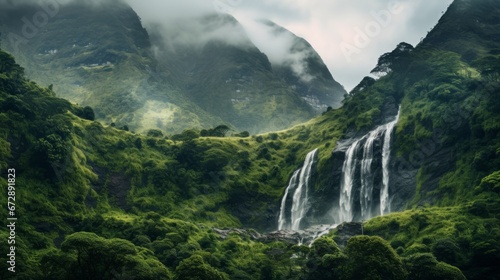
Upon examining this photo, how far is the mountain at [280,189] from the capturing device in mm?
68625

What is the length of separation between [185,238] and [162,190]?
1528 inches

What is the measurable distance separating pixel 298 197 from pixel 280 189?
10.7m

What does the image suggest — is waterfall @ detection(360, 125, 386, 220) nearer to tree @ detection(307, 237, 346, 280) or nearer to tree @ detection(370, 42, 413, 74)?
tree @ detection(307, 237, 346, 280)

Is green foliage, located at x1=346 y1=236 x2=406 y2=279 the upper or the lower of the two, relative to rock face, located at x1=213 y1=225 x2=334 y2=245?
upper

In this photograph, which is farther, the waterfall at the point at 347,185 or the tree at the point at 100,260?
the waterfall at the point at 347,185

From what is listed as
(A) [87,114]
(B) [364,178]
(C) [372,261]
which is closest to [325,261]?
(C) [372,261]

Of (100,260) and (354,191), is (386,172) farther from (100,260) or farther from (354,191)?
(100,260)

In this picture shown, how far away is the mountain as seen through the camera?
68.6 metres

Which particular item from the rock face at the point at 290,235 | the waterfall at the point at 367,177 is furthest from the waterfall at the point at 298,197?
the rock face at the point at 290,235

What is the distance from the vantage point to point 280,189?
144625 millimetres

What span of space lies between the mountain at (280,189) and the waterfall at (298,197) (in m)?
0.46

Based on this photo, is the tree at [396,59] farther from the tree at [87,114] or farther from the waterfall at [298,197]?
the tree at [87,114]

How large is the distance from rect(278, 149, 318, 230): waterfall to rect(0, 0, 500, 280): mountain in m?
0.46

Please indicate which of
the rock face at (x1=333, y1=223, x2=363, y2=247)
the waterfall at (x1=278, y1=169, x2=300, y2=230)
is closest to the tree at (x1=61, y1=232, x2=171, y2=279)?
the rock face at (x1=333, y1=223, x2=363, y2=247)
